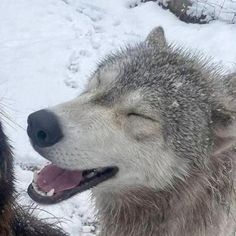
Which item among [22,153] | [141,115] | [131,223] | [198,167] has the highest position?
[141,115]

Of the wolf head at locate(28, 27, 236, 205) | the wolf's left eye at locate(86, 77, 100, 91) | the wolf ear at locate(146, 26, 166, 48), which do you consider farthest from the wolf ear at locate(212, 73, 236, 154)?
the wolf's left eye at locate(86, 77, 100, 91)

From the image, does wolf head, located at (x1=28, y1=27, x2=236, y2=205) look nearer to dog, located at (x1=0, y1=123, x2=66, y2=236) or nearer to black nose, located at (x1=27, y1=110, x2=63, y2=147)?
black nose, located at (x1=27, y1=110, x2=63, y2=147)

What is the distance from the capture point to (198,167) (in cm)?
357

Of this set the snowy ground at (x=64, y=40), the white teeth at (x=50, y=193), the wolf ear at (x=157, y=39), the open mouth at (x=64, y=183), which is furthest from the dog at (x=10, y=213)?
the snowy ground at (x=64, y=40)

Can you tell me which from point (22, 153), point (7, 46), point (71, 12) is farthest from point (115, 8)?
point (22, 153)

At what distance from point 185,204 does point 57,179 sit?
773mm

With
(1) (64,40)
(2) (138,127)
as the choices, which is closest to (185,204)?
(2) (138,127)

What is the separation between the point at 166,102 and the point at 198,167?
1.37 feet

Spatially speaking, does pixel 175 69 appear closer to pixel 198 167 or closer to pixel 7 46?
pixel 198 167

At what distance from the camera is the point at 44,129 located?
3.34 metres

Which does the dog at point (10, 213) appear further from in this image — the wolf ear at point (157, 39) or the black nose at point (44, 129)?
the wolf ear at point (157, 39)

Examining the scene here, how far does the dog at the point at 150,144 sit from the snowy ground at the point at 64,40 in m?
2.67

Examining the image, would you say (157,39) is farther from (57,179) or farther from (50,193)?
(50,193)

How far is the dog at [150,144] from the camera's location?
3418 millimetres
